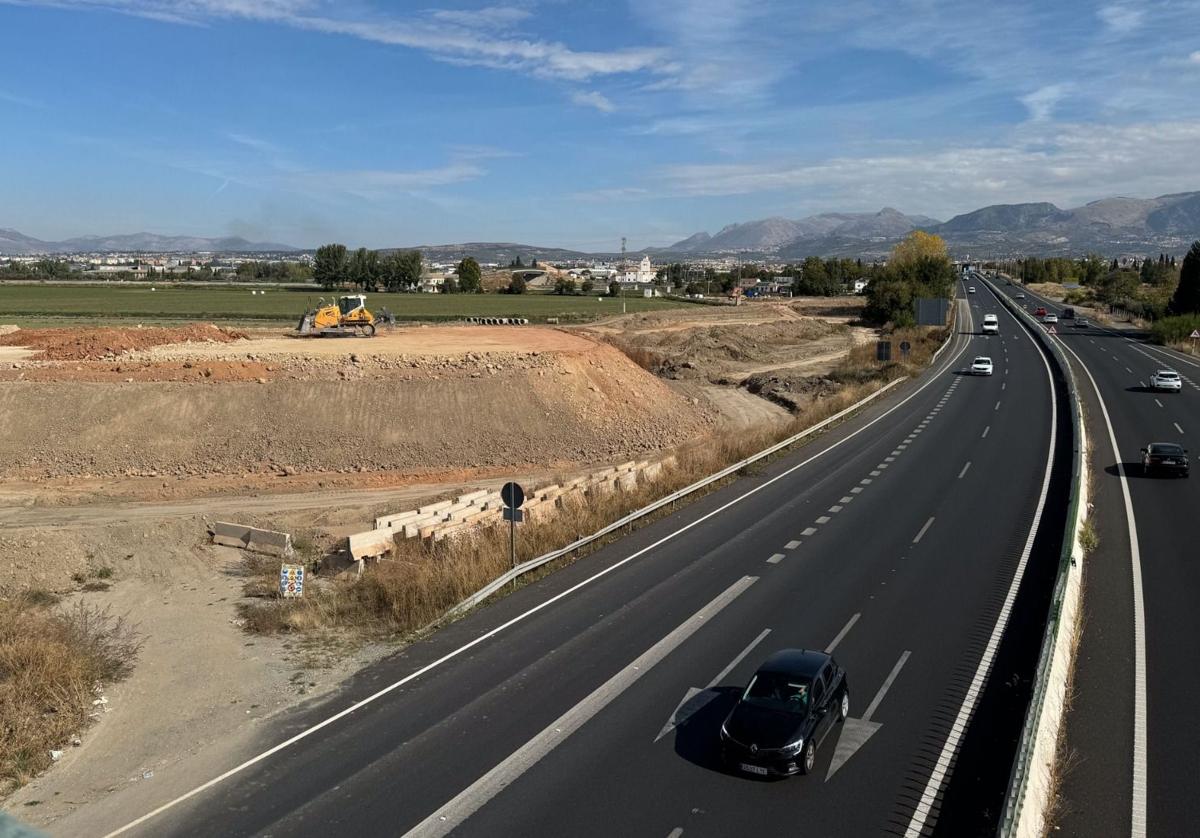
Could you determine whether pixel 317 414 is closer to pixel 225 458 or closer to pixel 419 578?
pixel 225 458

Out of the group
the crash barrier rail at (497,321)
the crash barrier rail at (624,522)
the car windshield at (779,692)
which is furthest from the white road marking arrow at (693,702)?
the crash barrier rail at (497,321)

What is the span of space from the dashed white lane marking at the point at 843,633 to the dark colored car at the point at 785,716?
2900 mm

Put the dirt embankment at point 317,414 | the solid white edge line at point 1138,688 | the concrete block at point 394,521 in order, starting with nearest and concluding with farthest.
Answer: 1. the solid white edge line at point 1138,688
2. the concrete block at point 394,521
3. the dirt embankment at point 317,414

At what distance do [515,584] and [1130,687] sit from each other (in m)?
11.6

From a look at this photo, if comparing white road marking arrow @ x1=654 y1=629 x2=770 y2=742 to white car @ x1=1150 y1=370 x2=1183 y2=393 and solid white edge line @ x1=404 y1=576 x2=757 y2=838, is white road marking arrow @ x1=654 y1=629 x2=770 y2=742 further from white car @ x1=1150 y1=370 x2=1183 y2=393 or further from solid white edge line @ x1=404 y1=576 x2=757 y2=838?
white car @ x1=1150 y1=370 x2=1183 y2=393

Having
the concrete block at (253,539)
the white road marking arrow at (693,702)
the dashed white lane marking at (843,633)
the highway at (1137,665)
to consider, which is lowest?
the concrete block at (253,539)

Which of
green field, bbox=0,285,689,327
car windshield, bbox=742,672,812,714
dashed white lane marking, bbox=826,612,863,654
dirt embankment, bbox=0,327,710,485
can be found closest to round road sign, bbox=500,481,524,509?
dashed white lane marking, bbox=826,612,863,654

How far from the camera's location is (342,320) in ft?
186

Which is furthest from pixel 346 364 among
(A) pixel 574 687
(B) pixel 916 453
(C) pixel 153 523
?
(A) pixel 574 687

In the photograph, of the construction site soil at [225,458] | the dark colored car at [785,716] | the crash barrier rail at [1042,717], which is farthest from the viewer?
the construction site soil at [225,458]

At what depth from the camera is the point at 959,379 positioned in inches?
Result: 2248

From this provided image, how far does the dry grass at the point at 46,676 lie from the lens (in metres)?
12.6

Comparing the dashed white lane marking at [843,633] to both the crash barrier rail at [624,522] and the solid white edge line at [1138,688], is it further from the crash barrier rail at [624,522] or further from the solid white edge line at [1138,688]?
the crash barrier rail at [624,522]

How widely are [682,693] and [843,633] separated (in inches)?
155
